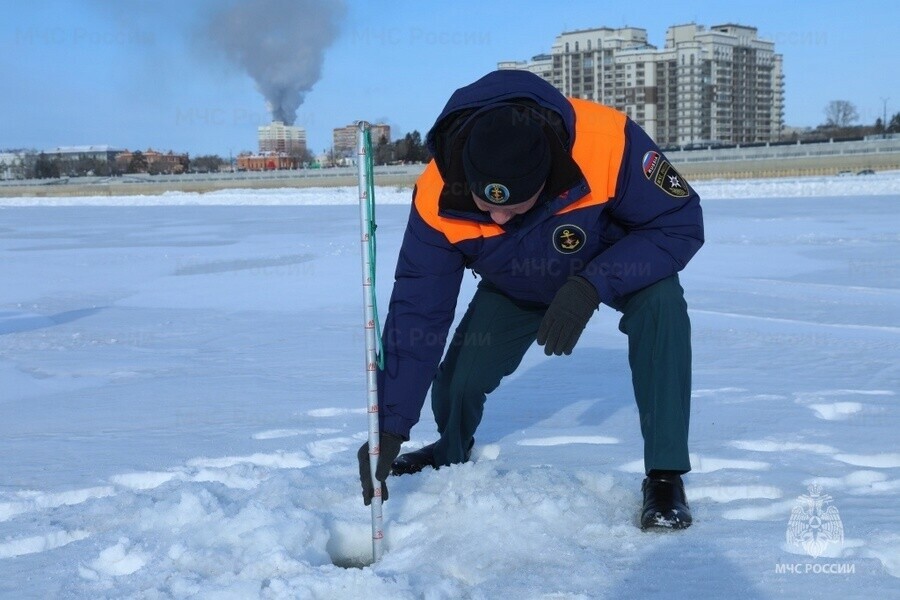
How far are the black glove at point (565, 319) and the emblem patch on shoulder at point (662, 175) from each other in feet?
1.23

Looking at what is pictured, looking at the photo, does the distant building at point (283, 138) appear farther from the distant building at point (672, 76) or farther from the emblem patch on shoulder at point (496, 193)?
the emblem patch on shoulder at point (496, 193)

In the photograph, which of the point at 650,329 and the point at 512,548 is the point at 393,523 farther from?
the point at 650,329

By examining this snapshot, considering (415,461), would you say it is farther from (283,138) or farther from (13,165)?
(13,165)

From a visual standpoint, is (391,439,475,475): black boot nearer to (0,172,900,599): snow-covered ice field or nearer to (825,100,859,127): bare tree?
(0,172,900,599): snow-covered ice field

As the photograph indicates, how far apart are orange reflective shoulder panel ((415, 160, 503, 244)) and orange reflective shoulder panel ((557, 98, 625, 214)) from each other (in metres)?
0.23

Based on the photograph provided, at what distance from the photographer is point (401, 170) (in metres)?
55.3

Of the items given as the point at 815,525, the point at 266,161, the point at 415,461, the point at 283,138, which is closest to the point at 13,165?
the point at 283,138

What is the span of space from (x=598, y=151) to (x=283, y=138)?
110 meters

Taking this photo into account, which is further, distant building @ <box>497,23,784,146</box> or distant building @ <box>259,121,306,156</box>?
distant building @ <box>259,121,306,156</box>

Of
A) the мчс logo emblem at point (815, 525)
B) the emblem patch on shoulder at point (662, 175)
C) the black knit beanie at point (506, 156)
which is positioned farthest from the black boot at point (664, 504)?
the black knit beanie at point (506, 156)

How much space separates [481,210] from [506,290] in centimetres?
53

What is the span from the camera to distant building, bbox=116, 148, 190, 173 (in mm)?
99375

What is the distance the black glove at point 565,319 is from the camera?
2.49m

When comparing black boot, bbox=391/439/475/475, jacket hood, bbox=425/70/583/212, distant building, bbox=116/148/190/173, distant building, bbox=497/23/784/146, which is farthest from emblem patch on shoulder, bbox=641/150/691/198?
distant building, bbox=116/148/190/173
